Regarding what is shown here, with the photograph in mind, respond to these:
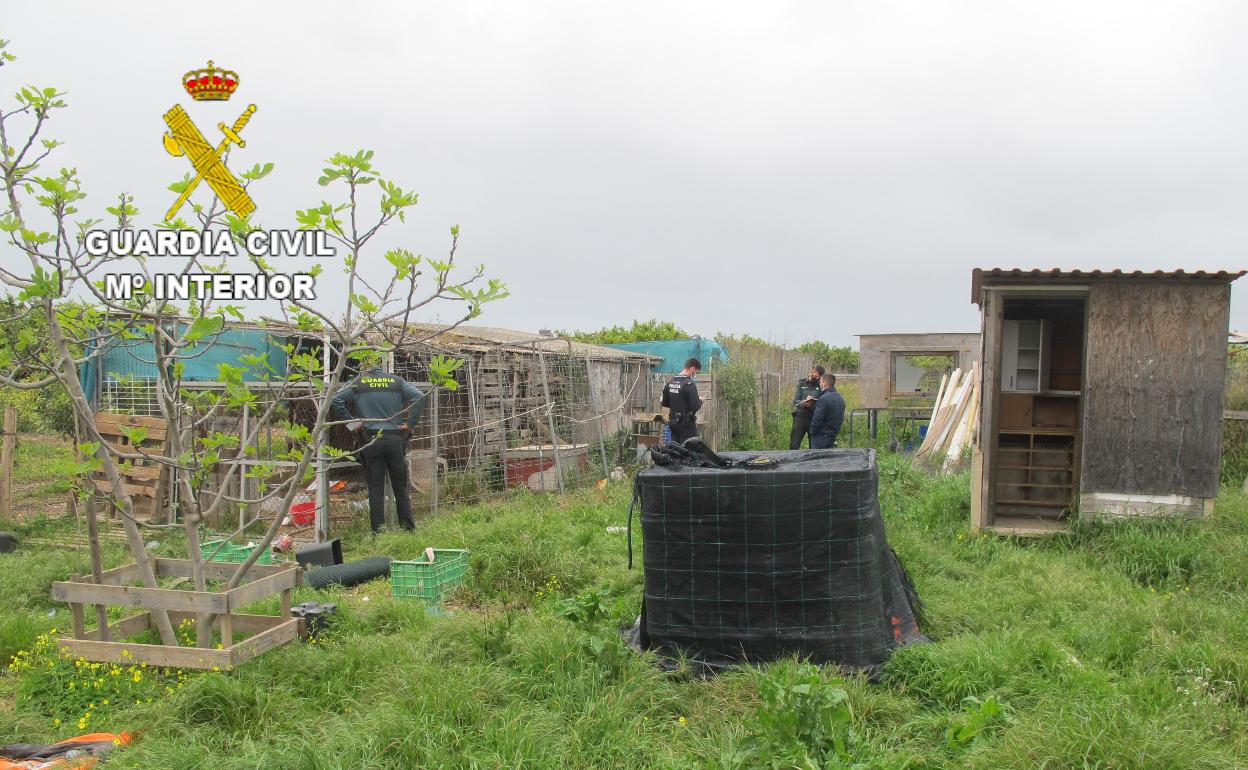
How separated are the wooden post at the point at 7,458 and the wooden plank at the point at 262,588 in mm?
5921

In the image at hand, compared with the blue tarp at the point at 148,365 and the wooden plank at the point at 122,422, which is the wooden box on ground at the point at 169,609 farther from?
the blue tarp at the point at 148,365

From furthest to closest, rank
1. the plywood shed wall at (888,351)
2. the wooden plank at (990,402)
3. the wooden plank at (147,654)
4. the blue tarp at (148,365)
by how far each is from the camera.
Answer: the plywood shed wall at (888,351)
the blue tarp at (148,365)
the wooden plank at (990,402)
the wooden plank at (147,654)

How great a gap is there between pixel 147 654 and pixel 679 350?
52.4 feet

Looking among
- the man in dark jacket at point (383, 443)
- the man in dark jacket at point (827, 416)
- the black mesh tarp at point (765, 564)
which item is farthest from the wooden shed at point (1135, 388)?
the man in dark jacket at point (383, 443)

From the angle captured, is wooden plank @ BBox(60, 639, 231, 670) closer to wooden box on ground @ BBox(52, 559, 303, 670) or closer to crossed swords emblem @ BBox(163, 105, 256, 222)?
wooden box on ground @ BBox(52, 559, 303, 670)

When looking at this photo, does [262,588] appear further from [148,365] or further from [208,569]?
[148,365]

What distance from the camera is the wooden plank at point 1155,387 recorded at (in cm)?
748

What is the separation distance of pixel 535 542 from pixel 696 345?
1292 cm

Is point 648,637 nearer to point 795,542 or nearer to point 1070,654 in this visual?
point 795,542

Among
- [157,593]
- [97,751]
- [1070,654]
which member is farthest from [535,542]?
[1070,654]

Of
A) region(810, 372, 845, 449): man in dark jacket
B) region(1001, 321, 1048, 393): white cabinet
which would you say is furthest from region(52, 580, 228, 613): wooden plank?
region(810, 372, 845, 449): man in dark jacket

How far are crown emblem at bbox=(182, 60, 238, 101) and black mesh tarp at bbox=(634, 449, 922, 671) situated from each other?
483cm

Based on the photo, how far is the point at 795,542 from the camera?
4.41 m

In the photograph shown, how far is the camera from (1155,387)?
7637 millimetres
